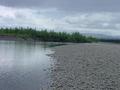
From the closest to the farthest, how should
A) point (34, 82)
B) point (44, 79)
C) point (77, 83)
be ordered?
point (77, 83), point (34, 82), point (44, 79)

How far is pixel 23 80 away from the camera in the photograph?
24.0 meters

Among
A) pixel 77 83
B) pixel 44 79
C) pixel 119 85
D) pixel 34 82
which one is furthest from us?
pixel 44 79

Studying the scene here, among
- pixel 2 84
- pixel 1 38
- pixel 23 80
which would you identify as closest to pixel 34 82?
pixel 23 80

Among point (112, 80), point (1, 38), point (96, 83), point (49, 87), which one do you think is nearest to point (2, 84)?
point (49, 87)

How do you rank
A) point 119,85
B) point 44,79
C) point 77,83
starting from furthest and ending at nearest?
1. point 44,79
2. point 77,83
3. point 119,85

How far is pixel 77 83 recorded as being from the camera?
21.0 m

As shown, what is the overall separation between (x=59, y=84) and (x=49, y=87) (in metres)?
0.97

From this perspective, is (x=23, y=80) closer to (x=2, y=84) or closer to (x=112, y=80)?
(x=2, y=84)

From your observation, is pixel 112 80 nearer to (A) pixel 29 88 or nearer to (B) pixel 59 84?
(B) pixel 59 84

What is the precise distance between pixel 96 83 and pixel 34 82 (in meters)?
5.76

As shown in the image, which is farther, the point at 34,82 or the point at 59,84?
the point at 34,82

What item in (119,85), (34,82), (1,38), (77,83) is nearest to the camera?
(119,85)

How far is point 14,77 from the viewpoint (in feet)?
83.4

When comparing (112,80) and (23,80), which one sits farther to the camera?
(23,80)
